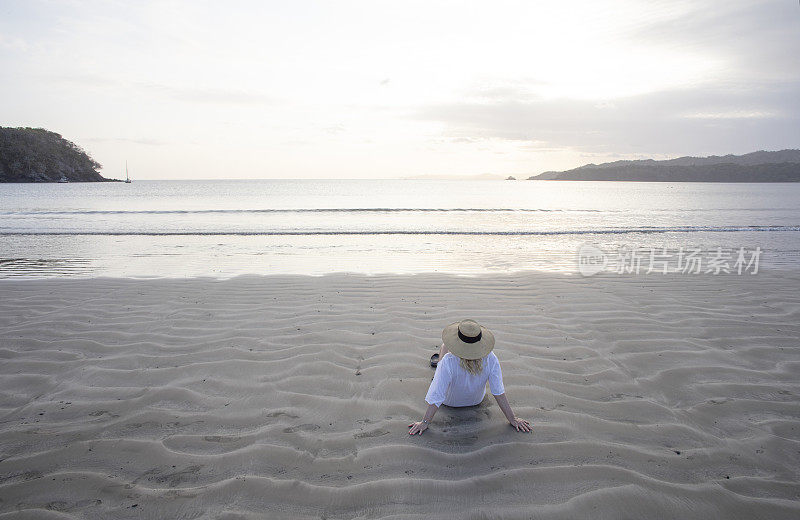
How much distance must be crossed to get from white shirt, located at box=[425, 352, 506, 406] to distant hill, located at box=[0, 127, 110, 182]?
108367 millimetres

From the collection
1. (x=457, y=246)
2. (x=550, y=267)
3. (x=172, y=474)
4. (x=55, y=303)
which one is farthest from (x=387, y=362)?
(x=457, y=246)

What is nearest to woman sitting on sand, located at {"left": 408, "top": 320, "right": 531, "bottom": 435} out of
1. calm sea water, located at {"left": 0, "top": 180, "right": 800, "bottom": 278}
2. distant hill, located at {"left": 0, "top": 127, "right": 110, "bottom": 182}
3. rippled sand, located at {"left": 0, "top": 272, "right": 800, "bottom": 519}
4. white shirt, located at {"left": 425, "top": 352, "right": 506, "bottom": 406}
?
white shirt, located at {"left": 425, "top": 352, "right": 506, "bottom": 406}

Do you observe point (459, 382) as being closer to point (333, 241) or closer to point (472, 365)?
point (472, 365)

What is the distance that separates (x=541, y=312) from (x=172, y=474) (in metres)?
5.10

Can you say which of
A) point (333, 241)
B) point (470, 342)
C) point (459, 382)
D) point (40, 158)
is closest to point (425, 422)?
point (459, 382)

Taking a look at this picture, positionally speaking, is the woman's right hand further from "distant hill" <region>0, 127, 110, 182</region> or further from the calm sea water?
"distant hill" <region>0, 127, 110, 182</region>

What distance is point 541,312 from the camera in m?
6.20

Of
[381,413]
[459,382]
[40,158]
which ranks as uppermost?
[40,158]

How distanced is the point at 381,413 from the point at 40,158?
369 ft

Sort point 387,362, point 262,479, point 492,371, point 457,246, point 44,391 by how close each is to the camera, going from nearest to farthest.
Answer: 1. point 262,479
2. point 492,371
3. point 44,391
4. point 387,362
5. point 457,246

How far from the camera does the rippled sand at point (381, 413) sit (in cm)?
268

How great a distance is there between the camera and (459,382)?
11.4 ft

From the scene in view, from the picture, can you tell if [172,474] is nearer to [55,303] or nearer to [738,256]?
[55,303]

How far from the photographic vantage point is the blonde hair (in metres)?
3.40
